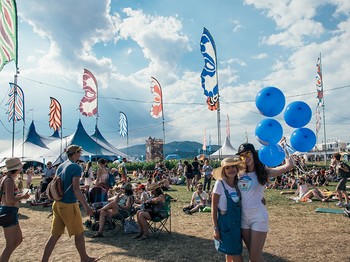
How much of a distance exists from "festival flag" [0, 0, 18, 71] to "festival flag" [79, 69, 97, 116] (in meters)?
8.66

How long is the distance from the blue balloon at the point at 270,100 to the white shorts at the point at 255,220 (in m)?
1.67

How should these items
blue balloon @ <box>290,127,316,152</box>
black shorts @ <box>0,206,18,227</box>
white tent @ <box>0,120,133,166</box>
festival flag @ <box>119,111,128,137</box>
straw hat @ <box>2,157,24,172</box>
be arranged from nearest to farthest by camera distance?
black shorts @ <box>0,206,18,227</box> → straw hat @ <box>2,157,24,172</box> → blue balloon @ <box>290,127,316,152</box> → white tent @ <box>0,120,133,166</box> → festival flag @ <box>119,111,128,137</box>

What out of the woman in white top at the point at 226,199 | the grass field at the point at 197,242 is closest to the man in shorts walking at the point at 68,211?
the grass field at the point at 197,242

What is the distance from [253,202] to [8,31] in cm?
872

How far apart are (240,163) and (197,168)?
469 inches

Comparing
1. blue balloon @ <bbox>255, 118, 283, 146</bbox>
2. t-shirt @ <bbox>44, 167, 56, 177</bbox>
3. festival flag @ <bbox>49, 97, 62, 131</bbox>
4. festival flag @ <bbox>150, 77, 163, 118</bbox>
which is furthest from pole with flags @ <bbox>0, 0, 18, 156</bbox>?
festival flag @ <bbox>49, 97, 62, 131</bbox>

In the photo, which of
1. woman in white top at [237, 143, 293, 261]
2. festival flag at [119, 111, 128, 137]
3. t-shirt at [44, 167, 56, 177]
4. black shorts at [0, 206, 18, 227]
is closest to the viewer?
woman in white top at [237, 143, 293, 261]

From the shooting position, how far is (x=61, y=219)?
156 inches

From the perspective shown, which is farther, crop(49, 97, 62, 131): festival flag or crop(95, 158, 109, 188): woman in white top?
crop(49, 97, 62, 131): festival flag

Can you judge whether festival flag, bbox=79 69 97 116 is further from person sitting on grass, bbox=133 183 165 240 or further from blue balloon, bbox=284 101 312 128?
blue balloon, bbox=284 101 312 128

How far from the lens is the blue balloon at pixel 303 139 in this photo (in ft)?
13.2

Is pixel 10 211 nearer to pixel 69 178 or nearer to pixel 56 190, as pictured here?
pixel 56 190

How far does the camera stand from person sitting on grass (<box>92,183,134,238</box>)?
20.6 feet

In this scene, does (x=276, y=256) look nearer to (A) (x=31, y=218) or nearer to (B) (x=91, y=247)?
(B) (x=91, y=247)
